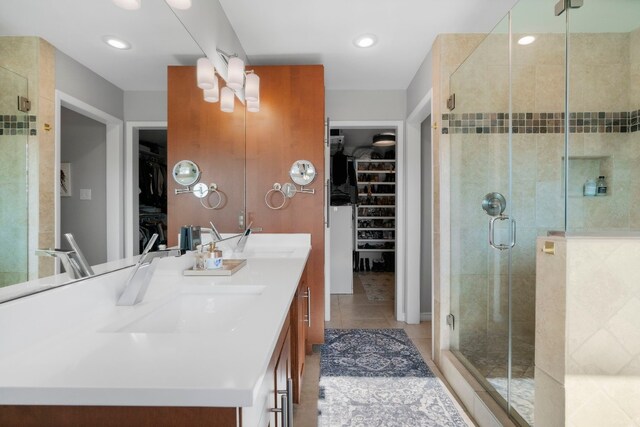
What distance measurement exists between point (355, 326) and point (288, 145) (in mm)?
1840

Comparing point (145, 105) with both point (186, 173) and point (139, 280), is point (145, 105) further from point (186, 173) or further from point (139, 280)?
point (139, 280)

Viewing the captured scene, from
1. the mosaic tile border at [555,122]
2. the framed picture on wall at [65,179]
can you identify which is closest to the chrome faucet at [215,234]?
the framed picture on wall at [65,179]

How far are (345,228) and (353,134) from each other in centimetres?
183

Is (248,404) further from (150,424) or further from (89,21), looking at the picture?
(89,21)

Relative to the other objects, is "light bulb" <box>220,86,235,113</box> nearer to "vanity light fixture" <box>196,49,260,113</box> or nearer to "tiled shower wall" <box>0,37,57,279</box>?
"vanity light fixture" <box>196,49,260,113</box>

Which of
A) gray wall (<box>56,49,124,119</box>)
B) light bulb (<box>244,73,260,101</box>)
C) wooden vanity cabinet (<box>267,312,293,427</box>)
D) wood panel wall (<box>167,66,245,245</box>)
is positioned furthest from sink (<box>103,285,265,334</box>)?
light bulb (<box>244,73,260,101</box>)

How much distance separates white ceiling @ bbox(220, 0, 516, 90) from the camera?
2.06m

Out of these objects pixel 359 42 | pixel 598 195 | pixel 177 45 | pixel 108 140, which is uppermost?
pixel 359 42

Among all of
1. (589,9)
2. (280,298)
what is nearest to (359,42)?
(589,9)

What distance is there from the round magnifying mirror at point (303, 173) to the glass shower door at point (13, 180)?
2.02 metres

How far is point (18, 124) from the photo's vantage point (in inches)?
29.0

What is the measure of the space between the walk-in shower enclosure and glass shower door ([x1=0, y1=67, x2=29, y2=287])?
1.96 metres

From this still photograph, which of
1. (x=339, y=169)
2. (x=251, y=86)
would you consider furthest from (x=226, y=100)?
(x=339, y=169)

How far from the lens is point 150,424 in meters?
0.57
